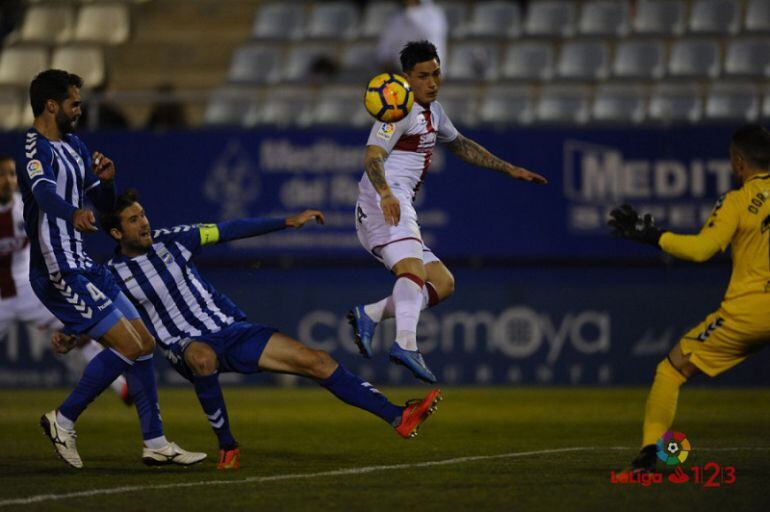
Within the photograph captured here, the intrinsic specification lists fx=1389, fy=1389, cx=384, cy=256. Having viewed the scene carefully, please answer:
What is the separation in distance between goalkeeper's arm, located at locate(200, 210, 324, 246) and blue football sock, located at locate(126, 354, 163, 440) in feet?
2.64

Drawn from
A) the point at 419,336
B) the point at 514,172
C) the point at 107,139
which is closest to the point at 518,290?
the point at 419,336

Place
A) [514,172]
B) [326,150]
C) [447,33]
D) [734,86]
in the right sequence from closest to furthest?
[514,172]
[734,86]
[326,150]
[447,33]

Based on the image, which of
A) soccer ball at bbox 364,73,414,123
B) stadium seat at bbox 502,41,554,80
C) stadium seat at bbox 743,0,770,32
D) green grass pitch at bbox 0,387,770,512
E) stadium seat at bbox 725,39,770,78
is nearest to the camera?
green grass pitch at bbox 0,387,770,512

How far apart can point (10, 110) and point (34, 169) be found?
1064 centimetres

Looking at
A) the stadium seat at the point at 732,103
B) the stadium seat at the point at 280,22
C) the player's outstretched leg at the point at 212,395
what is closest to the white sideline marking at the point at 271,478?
the player's outstretched leg at the point at 212,395

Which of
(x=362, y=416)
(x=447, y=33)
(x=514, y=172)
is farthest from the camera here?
(x=447, y=33)

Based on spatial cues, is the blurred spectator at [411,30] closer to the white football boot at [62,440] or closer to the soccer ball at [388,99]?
the soccer ball at [388,99]

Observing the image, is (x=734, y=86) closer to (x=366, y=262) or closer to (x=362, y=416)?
(x=366, y=262)

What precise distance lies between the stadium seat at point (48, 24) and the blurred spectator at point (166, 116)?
10.5 ft

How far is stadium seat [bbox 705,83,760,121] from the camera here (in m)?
15.7

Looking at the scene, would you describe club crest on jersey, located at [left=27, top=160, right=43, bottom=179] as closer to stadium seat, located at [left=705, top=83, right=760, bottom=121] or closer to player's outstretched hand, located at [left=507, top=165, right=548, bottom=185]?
player's outstretched hand, located at [left=507, top=165, right=548, bottom=185]

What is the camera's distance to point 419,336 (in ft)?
53.8

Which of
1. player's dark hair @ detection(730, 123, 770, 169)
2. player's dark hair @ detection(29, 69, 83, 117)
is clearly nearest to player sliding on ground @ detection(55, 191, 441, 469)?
player's dark hair @ detection(29, 69, 83, 117)

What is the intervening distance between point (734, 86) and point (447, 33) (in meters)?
4.29
